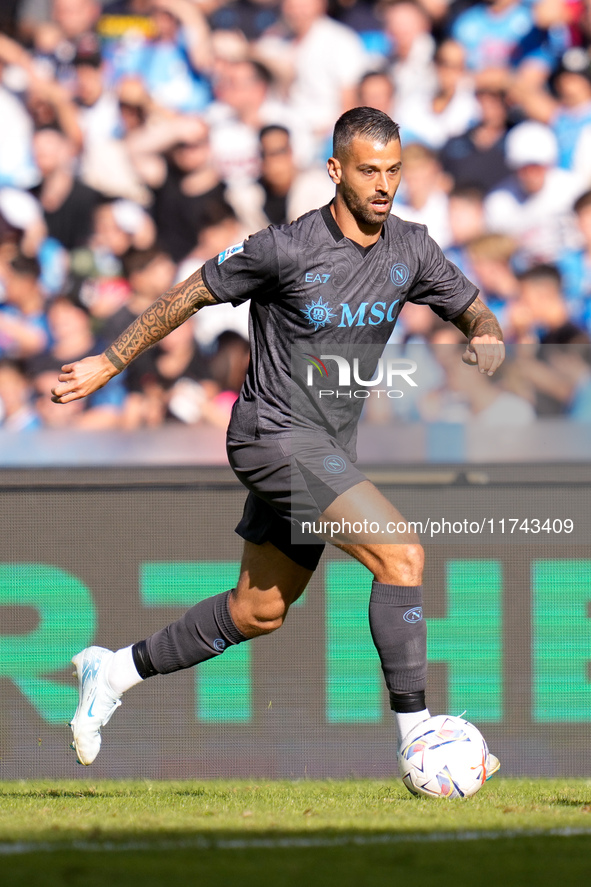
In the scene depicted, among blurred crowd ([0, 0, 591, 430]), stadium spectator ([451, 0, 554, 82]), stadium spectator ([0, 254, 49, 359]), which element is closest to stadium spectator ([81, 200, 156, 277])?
blurred crowd ([0, 0, 591, 430])

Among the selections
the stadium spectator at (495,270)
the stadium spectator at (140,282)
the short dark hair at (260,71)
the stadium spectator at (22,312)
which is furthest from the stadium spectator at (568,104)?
the stadium spectator at (22,312)

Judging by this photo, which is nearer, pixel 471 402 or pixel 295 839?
pixel 295 839

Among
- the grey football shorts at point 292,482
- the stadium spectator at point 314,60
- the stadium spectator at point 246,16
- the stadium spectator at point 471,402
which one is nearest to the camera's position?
the grey football shorts at point 292,482

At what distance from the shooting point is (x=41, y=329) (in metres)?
7.68

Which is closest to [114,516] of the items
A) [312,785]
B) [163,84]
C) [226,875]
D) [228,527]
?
[228,527]

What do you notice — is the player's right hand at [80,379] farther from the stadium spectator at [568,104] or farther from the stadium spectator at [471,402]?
the stadium spectator at [568,104]

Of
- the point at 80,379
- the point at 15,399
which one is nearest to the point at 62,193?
the point at 15,399

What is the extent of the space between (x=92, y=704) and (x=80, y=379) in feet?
4.40

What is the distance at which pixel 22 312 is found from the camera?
7.76 m

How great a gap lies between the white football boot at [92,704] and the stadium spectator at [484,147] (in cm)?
469

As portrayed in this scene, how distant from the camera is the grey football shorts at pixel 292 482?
4004 mm

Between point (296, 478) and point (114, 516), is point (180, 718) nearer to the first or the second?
point (114, 516)

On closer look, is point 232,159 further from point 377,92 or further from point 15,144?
point 15,144

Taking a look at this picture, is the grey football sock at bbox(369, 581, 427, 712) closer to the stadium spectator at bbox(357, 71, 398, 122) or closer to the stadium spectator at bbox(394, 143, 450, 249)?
the stadium spectator at bbox(394, 143, 450, 249)
